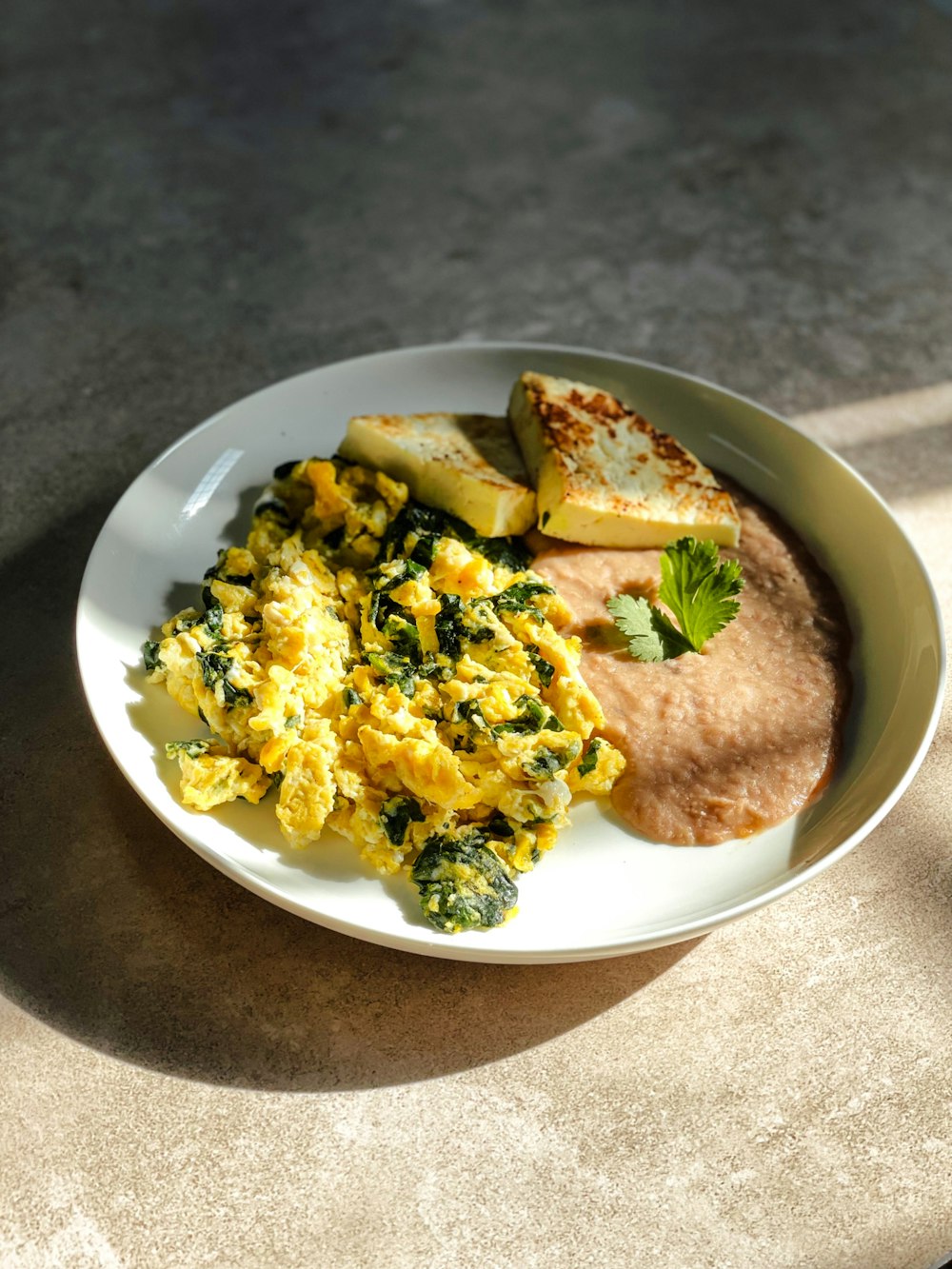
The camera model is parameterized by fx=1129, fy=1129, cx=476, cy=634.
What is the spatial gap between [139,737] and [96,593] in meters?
0.41

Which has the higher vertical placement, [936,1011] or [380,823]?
[380,823]

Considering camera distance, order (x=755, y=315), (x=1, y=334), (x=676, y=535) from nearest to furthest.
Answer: (x=676, y=535), (x=1, y=334), (x=755, y=315)

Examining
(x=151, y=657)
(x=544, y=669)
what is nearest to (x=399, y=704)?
(x=544, y=669)

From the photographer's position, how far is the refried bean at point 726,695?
2.30 metres

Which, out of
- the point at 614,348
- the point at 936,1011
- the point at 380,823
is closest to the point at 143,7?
the point at 614,348

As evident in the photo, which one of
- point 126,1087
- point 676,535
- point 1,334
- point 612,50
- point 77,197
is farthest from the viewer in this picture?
point 612,50

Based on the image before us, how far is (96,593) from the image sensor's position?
251cm

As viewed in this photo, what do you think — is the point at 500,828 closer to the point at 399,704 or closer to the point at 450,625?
the point at 399,704

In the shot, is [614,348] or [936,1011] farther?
[614,348]

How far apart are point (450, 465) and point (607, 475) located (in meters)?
0.40

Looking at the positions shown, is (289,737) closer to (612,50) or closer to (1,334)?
(1,334)

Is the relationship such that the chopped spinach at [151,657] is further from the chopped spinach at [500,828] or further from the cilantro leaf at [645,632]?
the cilantro leaf at [645,632]

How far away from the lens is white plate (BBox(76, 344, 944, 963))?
211cm

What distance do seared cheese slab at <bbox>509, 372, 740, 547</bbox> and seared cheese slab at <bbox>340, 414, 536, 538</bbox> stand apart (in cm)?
7
